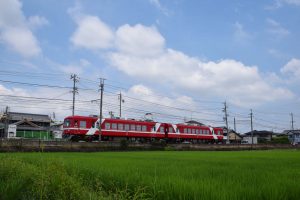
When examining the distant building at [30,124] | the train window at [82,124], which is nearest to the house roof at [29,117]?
the distant building at [30,124]

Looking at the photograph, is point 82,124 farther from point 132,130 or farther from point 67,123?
point 132,130

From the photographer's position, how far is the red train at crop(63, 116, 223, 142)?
34.3 meters

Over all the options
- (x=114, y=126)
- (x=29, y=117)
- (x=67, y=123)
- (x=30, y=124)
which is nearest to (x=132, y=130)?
(x=114, y=126)

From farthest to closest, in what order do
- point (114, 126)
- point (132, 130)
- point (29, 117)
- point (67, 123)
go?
point (29, 117) → point (132, 130) → point (114, 126) → point (67, 123)

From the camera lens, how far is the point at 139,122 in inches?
1567

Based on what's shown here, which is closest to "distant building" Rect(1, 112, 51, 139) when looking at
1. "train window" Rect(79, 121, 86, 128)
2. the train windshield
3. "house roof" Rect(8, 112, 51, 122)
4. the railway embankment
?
"house roof" Rect(8, 112, 51, 122)

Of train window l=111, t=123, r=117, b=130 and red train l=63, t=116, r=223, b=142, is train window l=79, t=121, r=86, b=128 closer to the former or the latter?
red train l=63, t=116, r=223, b=142

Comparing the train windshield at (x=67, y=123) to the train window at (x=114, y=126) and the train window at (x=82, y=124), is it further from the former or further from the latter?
the train window at (x=114, y=126)

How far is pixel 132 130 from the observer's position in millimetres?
38969

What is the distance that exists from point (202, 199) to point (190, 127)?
43.0 metres

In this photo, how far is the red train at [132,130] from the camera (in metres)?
34.3

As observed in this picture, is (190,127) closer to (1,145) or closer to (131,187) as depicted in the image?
(1,145)

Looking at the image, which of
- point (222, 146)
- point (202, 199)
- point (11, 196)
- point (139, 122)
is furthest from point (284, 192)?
point (222, 146)

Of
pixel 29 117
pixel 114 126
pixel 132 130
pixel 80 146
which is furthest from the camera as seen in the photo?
pixel 29 117
